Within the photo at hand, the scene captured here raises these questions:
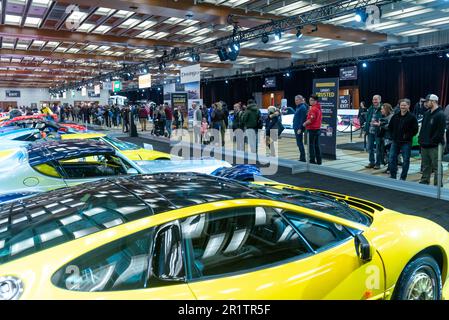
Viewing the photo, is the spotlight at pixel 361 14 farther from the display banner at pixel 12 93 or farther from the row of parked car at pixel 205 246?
the display banner at pixel 12 93

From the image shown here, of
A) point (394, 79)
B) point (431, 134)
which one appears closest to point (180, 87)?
point (394, 79)

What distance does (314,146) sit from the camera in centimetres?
904

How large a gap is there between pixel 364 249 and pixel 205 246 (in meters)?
0.95

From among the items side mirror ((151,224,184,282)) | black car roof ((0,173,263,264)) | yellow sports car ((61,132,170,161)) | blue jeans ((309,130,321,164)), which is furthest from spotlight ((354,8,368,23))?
Result: side mirror ((151,224,184,282))

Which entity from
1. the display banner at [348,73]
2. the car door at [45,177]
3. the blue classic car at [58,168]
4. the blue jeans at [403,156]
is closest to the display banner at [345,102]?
the display banner at [348,73]

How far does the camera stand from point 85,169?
214 inches

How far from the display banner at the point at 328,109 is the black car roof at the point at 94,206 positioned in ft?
27.3

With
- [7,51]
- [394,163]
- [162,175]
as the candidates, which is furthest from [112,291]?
[7,51]

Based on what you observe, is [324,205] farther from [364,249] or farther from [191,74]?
[191,74]

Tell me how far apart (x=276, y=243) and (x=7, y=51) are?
76.7ft

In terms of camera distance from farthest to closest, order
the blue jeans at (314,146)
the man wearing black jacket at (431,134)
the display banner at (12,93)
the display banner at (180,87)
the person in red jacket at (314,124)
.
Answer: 1. the display banner at (12,93)
2. the display banner at (180,87)
3. the blue jeans at (314,146)
4. the person in red jacket at (314,124)
5. the man wearing black jacket at (431,134)

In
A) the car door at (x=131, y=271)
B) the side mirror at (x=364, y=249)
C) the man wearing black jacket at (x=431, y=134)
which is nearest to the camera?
the car door at (x=131, y=271)

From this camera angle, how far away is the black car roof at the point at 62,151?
4.53m

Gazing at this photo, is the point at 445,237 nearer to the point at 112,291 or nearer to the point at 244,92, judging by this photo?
the point at 112,291
